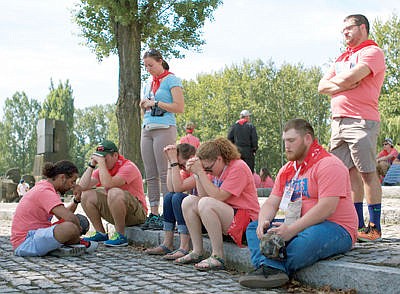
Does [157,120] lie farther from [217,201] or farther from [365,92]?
[365,92]

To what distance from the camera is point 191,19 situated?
15047mm

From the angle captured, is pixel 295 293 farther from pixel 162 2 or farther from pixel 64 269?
pixel 162 2

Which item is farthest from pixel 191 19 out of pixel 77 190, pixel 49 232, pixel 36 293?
pixel 36 293

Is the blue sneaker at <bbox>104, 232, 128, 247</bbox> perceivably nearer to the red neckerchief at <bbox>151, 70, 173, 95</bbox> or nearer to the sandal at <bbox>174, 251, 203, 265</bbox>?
the sandal at <bbox>174, 251, 203, 265</bbox>

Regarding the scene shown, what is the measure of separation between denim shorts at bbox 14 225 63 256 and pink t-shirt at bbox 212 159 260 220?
187cm

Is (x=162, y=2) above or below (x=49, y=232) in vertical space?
above

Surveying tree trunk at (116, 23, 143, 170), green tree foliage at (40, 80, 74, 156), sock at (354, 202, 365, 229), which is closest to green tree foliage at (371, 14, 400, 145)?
tree trunk at (116, 23, 143, 170)

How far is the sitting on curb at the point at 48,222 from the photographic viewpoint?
5738 millimetres

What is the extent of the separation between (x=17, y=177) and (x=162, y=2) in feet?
51.3

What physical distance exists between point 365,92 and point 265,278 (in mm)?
2038

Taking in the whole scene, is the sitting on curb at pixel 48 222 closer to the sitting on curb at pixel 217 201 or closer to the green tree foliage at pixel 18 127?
the sitting on curb at pixel 217 201

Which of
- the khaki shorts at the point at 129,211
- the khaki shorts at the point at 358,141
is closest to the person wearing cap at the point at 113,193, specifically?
the khaki shorts at the point at 129,211

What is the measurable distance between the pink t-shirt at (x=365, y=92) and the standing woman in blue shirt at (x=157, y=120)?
221cm

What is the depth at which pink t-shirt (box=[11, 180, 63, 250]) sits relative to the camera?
18.9 feet
